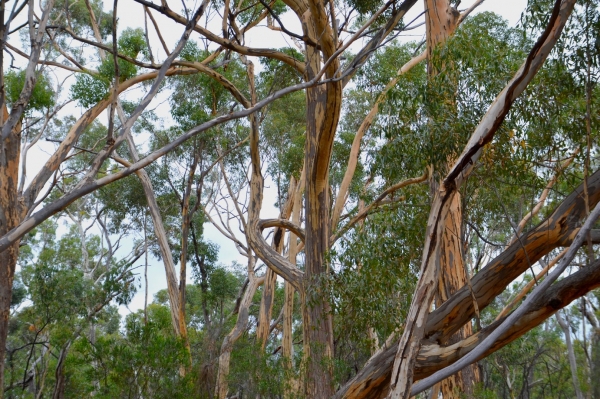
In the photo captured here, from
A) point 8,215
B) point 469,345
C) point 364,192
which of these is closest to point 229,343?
point 364,192

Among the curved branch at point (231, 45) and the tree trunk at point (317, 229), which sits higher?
the curved branch at point (231, 45)

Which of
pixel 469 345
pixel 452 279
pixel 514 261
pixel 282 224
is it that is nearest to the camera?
pixel 469 345

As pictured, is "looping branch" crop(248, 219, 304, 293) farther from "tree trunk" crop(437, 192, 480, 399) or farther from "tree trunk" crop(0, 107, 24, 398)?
"tree trunk" crop(0, 107, 24, 398)

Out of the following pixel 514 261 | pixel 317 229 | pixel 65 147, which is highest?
pixel 65 147

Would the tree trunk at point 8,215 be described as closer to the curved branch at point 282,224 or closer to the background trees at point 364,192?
the background trees at point 364,192

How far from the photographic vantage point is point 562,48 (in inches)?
204

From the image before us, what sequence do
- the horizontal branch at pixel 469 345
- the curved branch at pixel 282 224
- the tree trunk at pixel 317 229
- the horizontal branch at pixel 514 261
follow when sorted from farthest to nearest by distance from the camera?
1. the curved branch at pixel 282 224
2. the tree trunk at pixel 317 229
3. the horizontal branch at pixel 514 261
4. the horizontal branch at pixel 469 345

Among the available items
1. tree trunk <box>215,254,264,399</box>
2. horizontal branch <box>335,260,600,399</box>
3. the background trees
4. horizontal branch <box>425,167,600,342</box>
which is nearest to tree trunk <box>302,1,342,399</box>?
the background trees

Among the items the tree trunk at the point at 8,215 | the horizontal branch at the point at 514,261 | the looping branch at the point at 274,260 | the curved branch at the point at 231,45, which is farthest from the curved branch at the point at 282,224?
the horizontal branch at the point at 514,261

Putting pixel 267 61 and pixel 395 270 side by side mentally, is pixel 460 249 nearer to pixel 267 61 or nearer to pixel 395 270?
pixel 395 270

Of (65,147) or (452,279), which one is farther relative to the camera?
(65,147)

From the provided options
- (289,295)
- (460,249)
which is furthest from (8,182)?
(289,295)

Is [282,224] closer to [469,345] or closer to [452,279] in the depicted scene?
[452,279]

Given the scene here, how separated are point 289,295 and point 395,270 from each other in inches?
267
